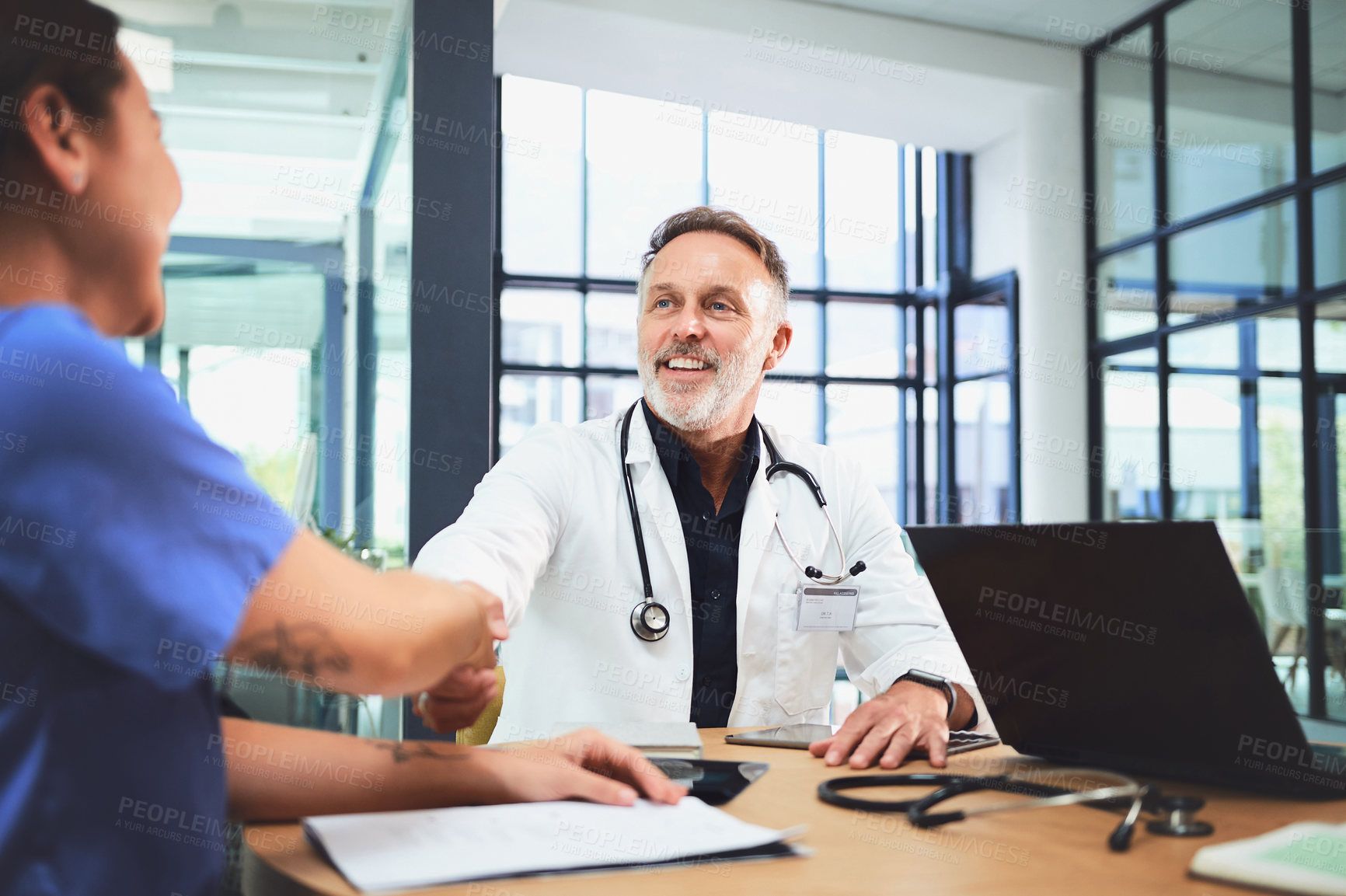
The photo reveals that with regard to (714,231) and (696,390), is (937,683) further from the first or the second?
(714,231)

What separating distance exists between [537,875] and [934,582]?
0.66m

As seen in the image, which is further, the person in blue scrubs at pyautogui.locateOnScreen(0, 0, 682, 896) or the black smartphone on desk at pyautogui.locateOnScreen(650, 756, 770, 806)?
the black smartphone on desk at pyautogui.locateOnScreen(650, 756, 770, 806)

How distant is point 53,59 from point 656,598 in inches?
54.4

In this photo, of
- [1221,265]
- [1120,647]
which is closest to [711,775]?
[1120,647]

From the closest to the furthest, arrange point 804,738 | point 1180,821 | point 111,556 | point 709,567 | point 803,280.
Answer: point 111,556 → point 1180,821 → point 804,738 → point 709,567 → point 803,280

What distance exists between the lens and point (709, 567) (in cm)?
200

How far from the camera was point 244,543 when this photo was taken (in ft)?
2.28

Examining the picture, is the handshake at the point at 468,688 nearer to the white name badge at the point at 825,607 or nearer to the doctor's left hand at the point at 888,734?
the doctor's left hand at the point at 888,734

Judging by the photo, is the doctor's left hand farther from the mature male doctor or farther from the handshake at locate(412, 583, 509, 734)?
the handshake at locate(412, 583, 509, 734)

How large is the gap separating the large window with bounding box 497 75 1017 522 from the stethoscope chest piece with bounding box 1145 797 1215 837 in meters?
5.65

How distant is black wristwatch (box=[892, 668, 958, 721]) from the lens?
1.52 meters

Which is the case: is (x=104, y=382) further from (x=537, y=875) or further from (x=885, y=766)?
(x=885, y=766)

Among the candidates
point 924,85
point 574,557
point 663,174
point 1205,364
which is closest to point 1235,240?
point 1205,364

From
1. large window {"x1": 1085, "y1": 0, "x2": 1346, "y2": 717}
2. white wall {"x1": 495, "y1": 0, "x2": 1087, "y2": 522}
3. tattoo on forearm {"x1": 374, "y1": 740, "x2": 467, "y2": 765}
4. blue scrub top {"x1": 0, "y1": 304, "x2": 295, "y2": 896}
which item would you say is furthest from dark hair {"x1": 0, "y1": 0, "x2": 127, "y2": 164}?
white wall {"x1": 495, "y1": 0, "x2": 1087, "y2": 522}
